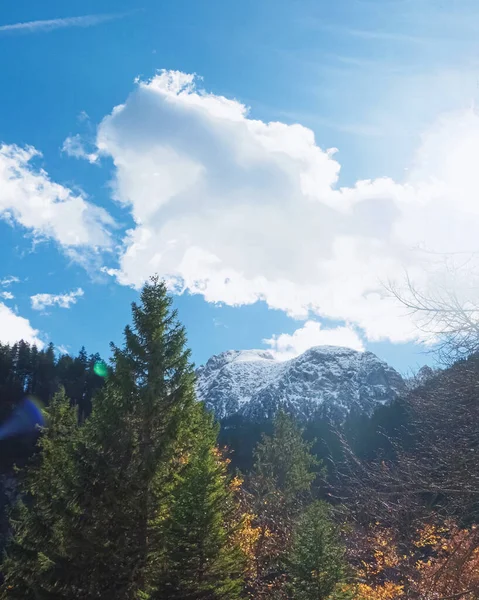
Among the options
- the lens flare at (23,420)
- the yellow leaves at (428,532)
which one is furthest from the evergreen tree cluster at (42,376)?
the yellow leaves at (428,532)

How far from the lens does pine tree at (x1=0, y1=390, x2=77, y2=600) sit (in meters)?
13.3

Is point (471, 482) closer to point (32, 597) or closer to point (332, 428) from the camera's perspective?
point (332, 428)

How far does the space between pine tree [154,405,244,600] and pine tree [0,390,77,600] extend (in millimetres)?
3376

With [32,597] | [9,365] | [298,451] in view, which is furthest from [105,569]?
[9,365]

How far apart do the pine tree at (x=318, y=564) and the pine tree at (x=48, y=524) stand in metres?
7.09

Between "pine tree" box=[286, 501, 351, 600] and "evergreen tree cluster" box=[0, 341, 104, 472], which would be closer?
"pine tree" box=[286, 501, 351, 600]

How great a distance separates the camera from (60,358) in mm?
86750

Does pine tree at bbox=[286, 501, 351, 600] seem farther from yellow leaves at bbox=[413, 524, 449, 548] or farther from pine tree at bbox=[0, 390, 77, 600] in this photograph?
pine tree at bbox=[0, 390, 77, 600]

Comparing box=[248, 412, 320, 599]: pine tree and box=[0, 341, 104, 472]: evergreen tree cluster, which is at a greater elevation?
box=[0, 341, 104, 472]: evergreen tree cluster

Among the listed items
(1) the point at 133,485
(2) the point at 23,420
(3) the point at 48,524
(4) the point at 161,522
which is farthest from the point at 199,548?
(2) the point at 23,420

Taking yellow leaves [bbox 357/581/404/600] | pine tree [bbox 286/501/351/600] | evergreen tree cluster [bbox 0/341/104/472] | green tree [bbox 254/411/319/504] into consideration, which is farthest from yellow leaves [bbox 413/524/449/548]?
evergreen tree cluster [bbox 0/341/104/472]

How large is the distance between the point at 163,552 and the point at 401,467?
10.2m

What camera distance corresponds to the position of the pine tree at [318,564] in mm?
13672

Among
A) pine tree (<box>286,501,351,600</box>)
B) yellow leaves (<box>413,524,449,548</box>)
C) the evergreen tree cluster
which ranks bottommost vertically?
pine tree (<box>286,501,351,600</box>)
